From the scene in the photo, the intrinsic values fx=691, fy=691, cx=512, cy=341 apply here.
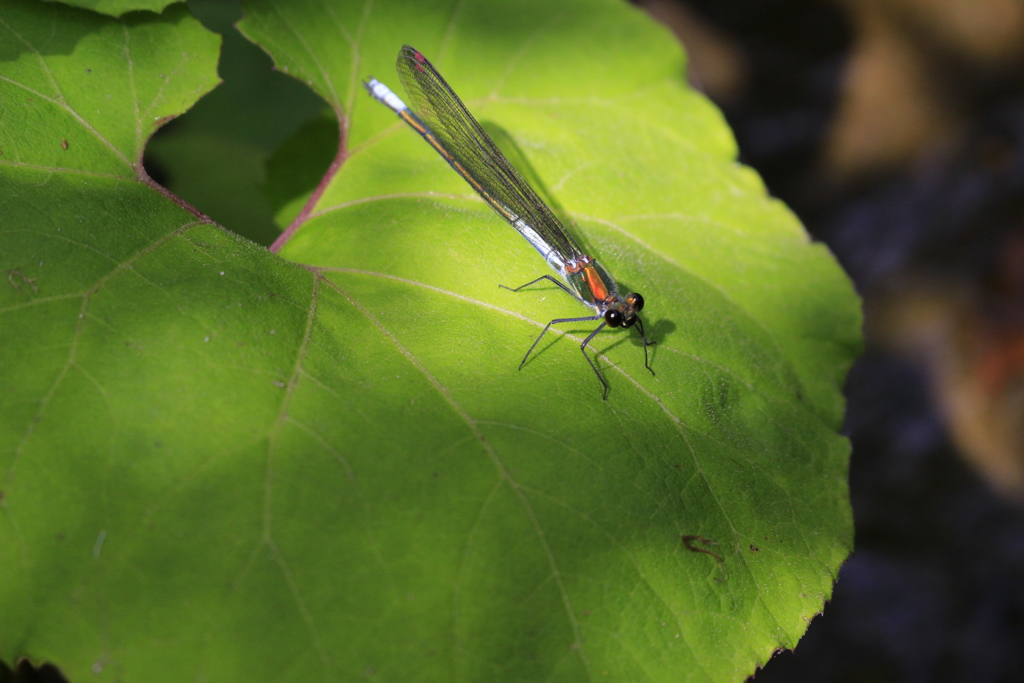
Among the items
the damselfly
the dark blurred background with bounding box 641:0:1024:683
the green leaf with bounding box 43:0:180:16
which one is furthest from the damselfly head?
the dark blurred background with bounding box 641:0:1024:683

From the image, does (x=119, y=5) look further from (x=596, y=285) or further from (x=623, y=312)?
(x=623, y=312)

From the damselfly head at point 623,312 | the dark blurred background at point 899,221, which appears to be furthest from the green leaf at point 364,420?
the dark blurred background at point 899,221

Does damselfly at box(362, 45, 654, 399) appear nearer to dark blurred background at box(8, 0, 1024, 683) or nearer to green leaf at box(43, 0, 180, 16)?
green leaf at box(43, 0, 180, 16)

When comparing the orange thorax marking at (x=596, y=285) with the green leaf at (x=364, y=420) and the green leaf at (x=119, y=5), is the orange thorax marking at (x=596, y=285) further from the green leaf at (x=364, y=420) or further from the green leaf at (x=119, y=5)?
the green leaf at (x=119, y=5)

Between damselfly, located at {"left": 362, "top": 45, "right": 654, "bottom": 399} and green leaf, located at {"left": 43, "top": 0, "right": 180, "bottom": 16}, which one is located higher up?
damselfly, located at {"left": 362, "top": 45, "right": 654, "bottom": 399}

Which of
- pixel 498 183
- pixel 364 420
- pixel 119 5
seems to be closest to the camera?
pixel 364 420

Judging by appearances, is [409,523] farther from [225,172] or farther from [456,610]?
[225,172]

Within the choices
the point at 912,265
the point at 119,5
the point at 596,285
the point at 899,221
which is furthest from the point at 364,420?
the point at 899,221

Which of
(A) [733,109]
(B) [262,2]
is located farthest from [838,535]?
(A) [733,109]
